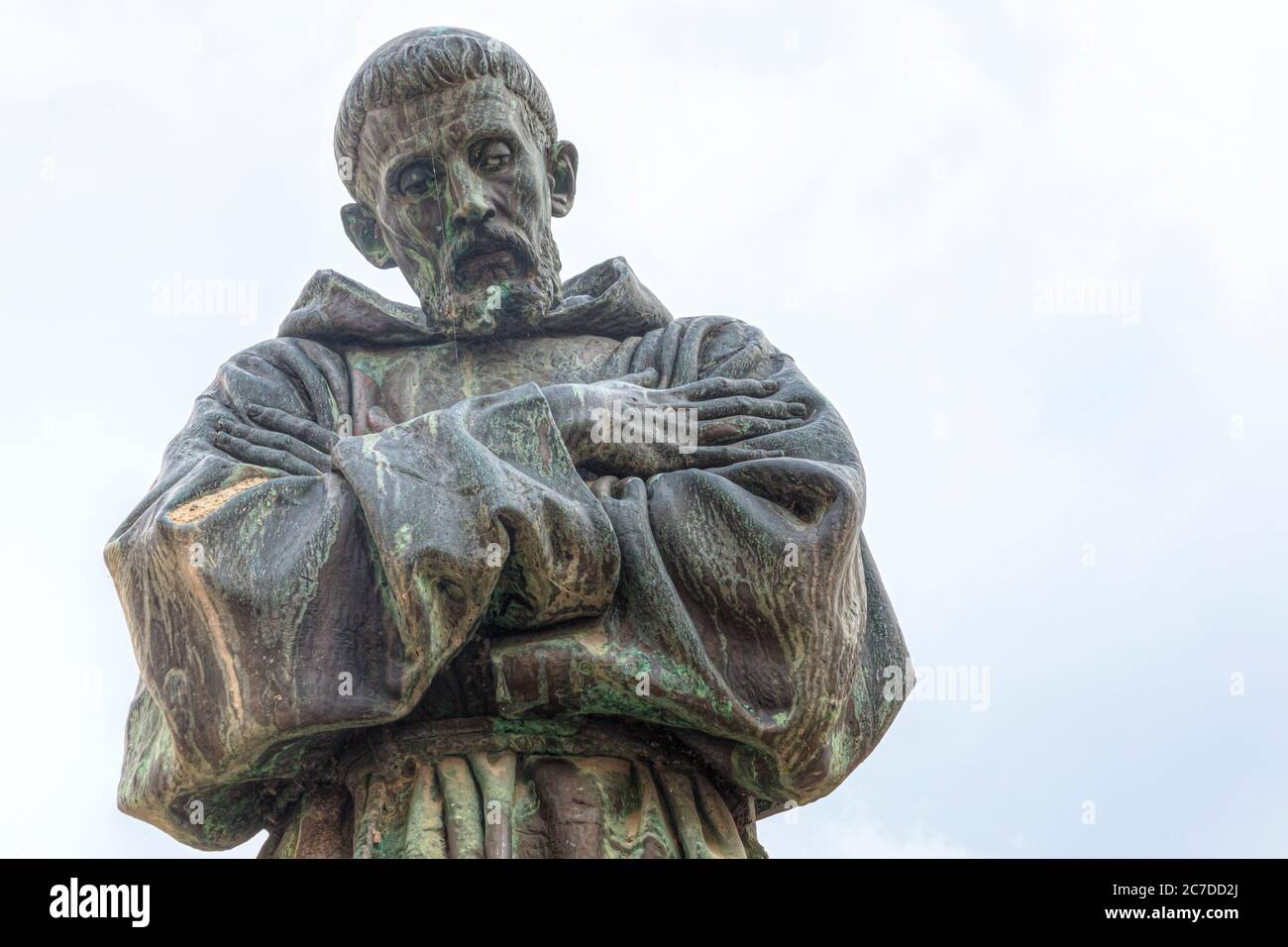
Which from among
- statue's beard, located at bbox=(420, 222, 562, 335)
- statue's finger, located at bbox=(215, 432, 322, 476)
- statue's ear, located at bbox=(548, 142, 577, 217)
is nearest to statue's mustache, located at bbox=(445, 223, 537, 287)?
statue's beard, located at bbox=(420, 222, 562, 335)

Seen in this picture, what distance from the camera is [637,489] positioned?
5750 mm

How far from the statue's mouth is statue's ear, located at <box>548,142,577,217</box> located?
0.55 metres

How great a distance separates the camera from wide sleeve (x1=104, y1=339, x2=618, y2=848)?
209 inches

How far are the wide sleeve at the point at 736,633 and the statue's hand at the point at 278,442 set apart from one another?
0.96m

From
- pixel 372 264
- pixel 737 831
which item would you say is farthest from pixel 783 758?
pixel 372 264

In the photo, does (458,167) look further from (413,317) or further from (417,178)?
(413,317)

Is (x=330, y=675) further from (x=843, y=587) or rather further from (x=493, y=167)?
(x=493, y=167)

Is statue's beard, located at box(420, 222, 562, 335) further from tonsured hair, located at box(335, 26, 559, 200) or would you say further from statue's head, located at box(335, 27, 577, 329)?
tonsured hair, located at box(335, 26, 559, 200)

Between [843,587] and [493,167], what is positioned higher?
[493,167]

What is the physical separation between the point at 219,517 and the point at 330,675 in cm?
56

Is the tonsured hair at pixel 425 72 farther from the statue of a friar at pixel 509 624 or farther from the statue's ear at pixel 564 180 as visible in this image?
the statue of a friar at pixel 509 624

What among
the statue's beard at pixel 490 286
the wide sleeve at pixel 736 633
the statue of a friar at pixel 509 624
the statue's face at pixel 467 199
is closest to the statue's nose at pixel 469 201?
the statue's face at pixel 467 199

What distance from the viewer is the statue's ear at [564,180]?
7199mm

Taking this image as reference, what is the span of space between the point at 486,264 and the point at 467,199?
273 millimetres
